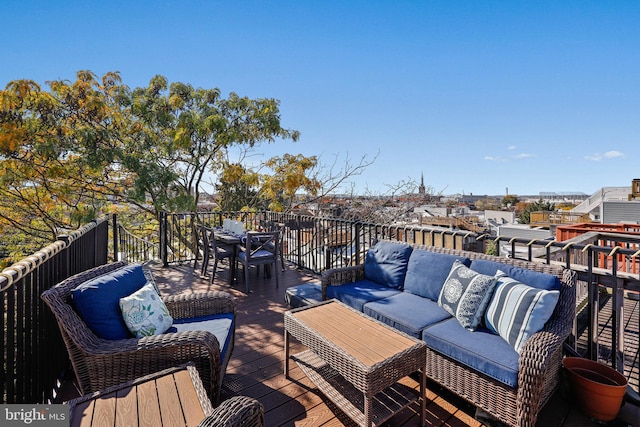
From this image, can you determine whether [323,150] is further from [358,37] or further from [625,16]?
[625,16]

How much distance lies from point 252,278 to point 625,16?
9.51 meters

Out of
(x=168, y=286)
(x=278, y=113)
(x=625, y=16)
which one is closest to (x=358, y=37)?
(x=278, y=113)

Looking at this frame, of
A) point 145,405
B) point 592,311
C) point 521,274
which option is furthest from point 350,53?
point 145,405

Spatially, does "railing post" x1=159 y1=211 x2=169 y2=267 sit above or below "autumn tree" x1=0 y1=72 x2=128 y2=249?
below

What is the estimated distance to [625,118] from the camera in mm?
16703

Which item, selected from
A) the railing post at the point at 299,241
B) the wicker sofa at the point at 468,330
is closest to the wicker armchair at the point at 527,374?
the wicker sofa at the point at 468,330

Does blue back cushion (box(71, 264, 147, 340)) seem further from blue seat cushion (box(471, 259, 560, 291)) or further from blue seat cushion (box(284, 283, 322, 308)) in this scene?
blue seat cushion (box(471, 259, 560, 291))

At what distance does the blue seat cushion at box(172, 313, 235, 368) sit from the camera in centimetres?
202

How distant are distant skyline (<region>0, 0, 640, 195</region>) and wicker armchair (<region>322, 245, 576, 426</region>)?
6.73 metres

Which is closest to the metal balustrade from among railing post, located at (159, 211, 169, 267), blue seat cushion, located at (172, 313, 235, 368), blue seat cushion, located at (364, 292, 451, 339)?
blue seat cushion, located at (172, 313, 235, 368)

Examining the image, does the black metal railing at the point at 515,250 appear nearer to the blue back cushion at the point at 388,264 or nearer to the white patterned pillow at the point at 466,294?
the blue back cushion at the point at 388,264

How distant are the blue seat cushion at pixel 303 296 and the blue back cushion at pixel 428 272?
3.68 feet

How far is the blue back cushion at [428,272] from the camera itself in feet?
8.65

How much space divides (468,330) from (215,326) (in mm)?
1808
